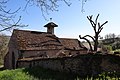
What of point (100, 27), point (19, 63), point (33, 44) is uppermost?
point (100, 27)

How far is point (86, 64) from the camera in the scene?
18.1m

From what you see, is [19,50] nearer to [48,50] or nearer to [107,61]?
[48,50]

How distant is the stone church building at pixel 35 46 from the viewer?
33656mm

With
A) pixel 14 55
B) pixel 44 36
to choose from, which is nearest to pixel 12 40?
pixel 14 55

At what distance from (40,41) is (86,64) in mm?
19642

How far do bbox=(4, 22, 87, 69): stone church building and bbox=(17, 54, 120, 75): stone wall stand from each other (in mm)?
9533

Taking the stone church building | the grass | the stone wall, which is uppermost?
the stone church building

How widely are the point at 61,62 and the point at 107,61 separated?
18.0 feet

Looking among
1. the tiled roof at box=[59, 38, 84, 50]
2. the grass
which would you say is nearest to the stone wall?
the grass

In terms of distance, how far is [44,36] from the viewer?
39.2m

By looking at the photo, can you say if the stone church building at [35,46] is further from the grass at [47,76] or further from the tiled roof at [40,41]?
the grass at [47,76]

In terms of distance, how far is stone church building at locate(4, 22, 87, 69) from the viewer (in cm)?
3366

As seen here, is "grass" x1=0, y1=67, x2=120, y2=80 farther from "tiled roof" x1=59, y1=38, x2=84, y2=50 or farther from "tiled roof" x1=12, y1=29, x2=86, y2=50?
"tiled roof" x1=59, y1=38, x2=84, y2=50

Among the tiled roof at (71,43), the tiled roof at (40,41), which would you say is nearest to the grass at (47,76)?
the tiled roof at (40,41)
